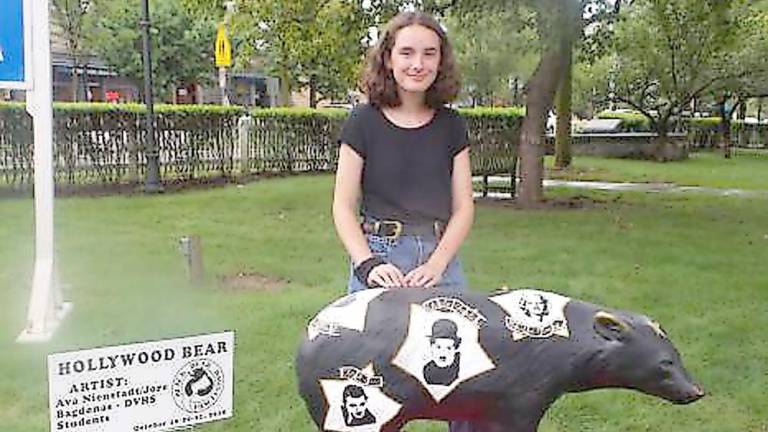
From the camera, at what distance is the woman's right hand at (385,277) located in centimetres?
284

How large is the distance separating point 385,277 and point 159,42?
112ft

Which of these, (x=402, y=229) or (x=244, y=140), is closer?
(x=402, y=229)

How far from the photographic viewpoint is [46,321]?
562 cm

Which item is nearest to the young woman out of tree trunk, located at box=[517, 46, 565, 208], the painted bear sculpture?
the painted bear sculpture

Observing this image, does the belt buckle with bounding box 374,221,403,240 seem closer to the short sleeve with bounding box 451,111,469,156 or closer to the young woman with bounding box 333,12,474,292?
the young woman with bounding box 333,12,474,292

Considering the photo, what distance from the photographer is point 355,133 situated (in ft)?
9.71

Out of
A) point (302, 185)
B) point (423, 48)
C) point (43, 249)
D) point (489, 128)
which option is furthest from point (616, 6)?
point (423, 48)

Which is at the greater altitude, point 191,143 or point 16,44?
point 16,44

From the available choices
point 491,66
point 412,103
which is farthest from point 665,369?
point 491,66

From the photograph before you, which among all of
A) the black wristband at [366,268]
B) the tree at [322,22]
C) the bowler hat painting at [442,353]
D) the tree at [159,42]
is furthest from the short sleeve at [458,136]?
the tree at [159,42]

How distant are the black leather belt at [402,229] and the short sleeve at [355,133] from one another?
228 mm

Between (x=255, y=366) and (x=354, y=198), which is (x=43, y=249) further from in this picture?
(x=354, y=198)

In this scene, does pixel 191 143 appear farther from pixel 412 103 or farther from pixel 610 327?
pixel 610 327

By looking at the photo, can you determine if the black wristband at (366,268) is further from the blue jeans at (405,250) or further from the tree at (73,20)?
the tree at (73,20)
